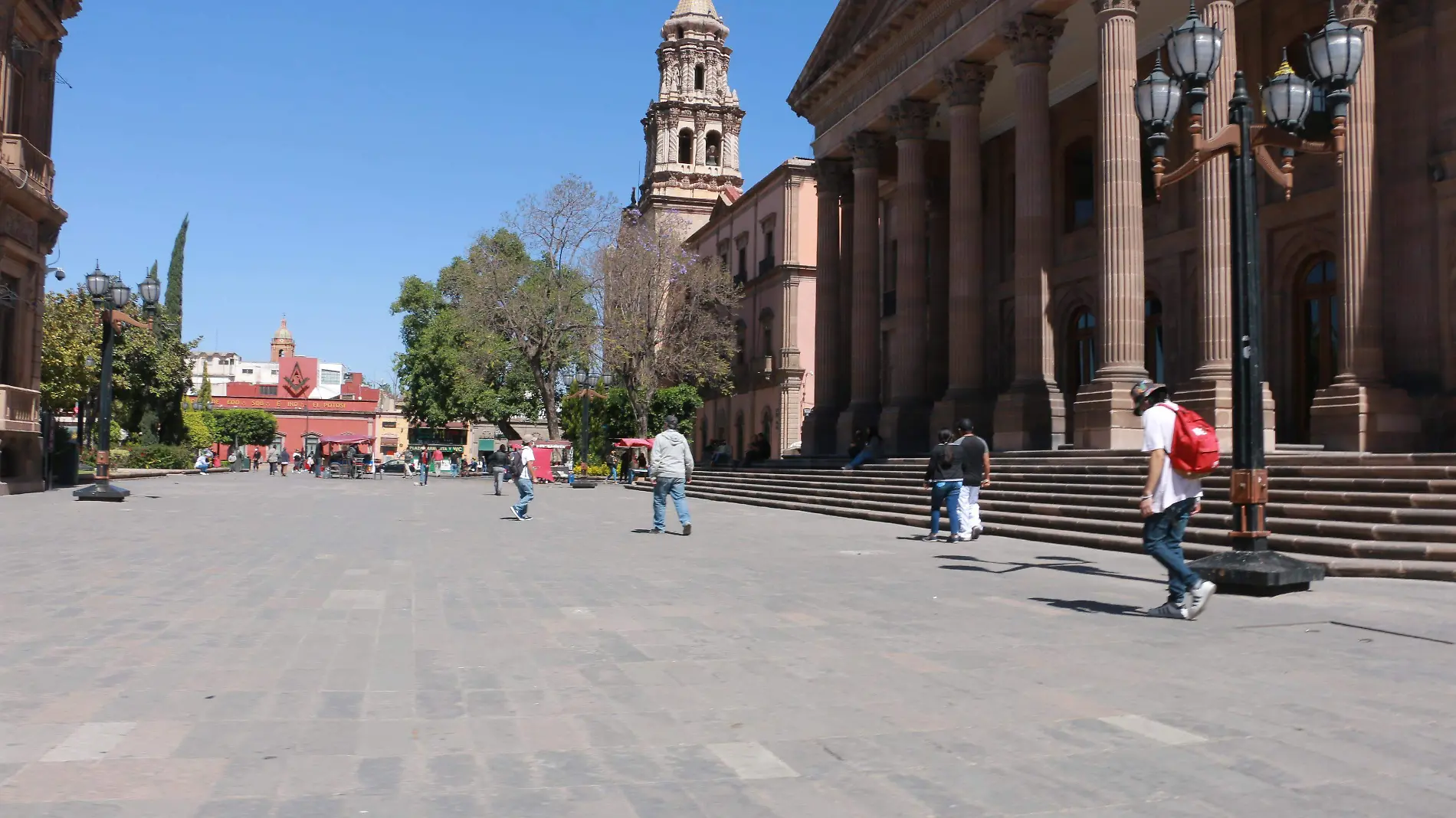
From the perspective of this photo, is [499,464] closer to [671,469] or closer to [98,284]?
[98,284]

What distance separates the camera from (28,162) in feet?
91.7

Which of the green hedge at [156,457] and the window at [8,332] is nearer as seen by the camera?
the window at [8,332]

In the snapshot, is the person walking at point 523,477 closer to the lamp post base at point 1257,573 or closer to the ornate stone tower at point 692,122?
the lamp post base at point 1257,573

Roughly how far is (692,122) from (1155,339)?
1995 inches

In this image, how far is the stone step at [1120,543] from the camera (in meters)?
11.0

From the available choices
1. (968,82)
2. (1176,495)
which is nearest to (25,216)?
(968,82)

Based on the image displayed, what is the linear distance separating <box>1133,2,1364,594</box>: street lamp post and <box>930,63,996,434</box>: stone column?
15.0m

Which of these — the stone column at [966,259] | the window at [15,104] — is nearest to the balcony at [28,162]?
the window at [15,104]

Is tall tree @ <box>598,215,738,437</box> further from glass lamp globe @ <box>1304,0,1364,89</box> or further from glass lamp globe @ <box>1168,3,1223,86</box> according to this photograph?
glass lamp globe @ <box>1304,0,1364,89</box>

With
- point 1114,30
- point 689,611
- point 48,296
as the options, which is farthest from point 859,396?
point 48,296

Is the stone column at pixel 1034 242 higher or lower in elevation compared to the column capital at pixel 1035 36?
lower

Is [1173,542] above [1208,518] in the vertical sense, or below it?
above

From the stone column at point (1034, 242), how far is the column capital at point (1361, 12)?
625cm

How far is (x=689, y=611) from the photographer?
838 cm
